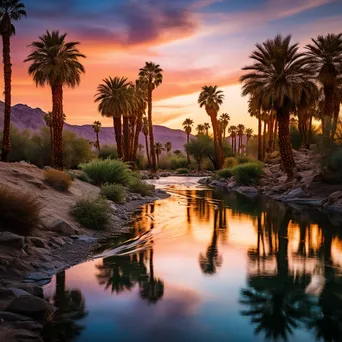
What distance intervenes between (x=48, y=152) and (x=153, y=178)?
18.1 m

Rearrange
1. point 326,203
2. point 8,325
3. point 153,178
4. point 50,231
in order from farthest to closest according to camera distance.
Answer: point 153,178 → point 326,203 → point 50,231 → point 8,325

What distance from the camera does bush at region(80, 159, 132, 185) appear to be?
95.3 ft

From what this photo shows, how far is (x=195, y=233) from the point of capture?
56.4 ft

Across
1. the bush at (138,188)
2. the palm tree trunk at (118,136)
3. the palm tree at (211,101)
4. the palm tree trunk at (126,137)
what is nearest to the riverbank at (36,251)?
the bush at (138,188)

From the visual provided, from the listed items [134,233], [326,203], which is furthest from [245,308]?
[326,203]

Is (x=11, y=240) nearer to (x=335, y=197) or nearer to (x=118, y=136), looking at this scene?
(x=335, y=197)

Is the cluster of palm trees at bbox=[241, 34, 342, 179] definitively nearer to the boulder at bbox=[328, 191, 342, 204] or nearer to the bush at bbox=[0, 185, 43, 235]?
the boulder at bbox=[328, 191, 342, 204]

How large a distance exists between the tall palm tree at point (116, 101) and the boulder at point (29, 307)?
4436cm

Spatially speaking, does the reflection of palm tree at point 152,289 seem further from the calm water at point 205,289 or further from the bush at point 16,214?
the bush at point 16,214

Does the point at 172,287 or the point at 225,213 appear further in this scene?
the point at 225,213

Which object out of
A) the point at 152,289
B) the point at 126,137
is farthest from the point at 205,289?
the point at 126,137

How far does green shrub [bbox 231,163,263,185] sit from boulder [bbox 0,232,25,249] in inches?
1340

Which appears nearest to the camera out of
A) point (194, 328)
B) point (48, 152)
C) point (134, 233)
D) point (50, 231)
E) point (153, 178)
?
point (194, 328)

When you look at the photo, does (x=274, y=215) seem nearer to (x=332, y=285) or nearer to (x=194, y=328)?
(x=332, y=285)
